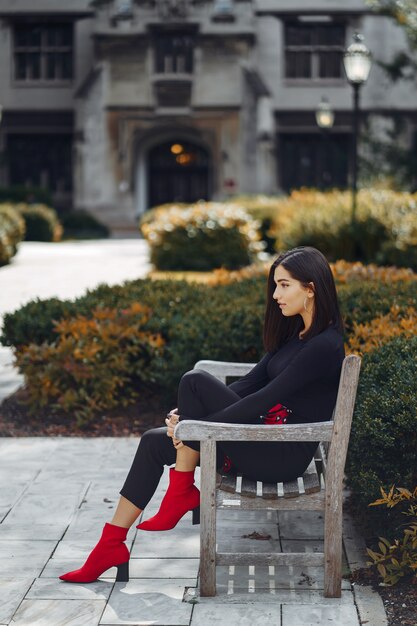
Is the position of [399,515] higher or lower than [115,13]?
lower

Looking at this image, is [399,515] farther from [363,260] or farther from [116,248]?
[116,248]

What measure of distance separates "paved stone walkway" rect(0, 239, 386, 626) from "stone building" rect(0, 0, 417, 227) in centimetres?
3164

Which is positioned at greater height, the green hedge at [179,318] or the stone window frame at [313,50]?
the stone window frame at [313,50]

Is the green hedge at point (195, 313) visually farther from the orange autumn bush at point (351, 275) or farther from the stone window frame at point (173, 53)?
the stone window frame at point (173, 53)

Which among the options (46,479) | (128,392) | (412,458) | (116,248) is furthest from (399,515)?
(116,248)

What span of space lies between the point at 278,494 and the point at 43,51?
38.0 m

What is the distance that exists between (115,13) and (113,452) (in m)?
33.1

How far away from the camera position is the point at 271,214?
23500mm

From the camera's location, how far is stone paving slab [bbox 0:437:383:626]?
4.32 meters

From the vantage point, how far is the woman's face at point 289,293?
464cm

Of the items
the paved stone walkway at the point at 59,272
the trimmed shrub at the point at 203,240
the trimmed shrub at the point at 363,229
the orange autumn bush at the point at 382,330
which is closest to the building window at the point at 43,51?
the paved stone walkway at the point at 59,272

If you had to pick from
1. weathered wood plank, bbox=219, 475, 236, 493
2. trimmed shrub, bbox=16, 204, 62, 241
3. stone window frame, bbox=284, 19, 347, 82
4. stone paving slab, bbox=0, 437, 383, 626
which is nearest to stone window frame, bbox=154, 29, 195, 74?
stone window frame, bbox=284, 19, 347, 82

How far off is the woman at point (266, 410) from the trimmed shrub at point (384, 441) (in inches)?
11.8

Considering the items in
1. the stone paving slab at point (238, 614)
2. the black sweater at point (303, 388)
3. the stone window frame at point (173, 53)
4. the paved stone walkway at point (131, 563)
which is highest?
the stone window frame at point (173, 53)
